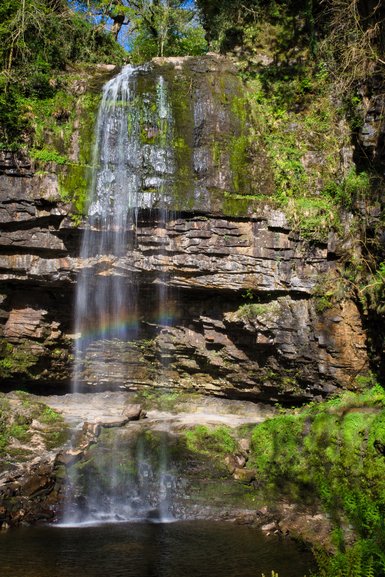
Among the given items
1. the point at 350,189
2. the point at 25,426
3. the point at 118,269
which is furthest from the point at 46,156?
the point at 350,189

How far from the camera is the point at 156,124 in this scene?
11547mm

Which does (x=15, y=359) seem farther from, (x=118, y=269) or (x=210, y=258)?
(x=210, y=258)

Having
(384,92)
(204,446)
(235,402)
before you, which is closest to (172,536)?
(204,446)

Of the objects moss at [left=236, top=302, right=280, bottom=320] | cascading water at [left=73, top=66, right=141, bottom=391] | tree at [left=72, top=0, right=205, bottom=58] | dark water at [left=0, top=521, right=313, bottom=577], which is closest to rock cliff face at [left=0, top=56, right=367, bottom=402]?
moss at [left=236, top=302, right=280, bottom=320]

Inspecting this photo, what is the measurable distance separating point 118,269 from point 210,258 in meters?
1.92

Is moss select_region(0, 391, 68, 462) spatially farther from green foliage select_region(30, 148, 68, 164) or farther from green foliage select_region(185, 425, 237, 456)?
green foliage select_region(30, 148, 68, 164)

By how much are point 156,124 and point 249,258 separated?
3398mm

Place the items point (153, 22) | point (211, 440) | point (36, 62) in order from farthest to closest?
point (153, 22), point (36, 62), point (211, 440)

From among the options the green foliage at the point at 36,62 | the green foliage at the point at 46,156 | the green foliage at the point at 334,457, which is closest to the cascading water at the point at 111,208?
the green foliage at the point at 46,156

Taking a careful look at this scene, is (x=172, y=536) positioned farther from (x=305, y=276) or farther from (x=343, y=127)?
(x=343, y=127)

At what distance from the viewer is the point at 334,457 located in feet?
30.4

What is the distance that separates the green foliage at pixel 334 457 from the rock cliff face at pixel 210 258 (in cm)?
104

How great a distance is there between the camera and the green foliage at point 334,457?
8.45 m

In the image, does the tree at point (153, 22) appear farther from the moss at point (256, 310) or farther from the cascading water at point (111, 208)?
the moss at point (256, 310)
